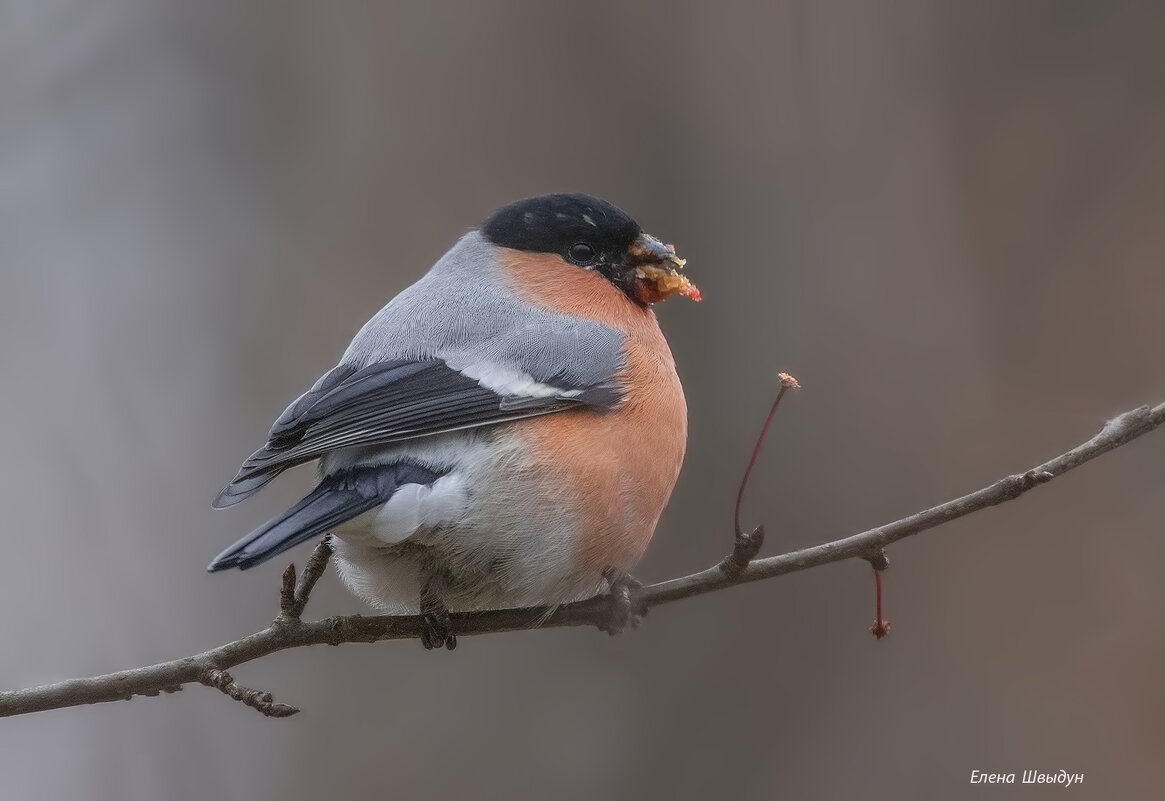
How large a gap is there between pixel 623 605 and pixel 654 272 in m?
1.26

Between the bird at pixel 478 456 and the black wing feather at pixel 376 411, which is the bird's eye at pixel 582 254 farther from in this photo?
the black wing feather at pixel 376 411

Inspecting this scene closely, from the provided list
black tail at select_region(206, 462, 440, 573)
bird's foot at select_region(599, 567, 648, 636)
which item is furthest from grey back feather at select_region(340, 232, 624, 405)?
bird's foot at select_region(599, 567, 648, 636)

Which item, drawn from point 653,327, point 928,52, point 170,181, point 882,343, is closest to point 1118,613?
point 882,343

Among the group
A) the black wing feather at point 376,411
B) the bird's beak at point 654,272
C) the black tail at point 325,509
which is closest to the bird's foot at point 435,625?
the black tail at point 325,509

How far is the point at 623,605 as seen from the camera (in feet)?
8.91

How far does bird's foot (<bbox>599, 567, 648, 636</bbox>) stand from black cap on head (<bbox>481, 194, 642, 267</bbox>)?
3.92 ft

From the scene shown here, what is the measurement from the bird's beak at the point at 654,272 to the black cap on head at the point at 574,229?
0.04m

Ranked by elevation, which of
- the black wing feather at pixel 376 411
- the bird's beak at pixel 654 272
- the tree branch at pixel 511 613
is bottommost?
the tree branch at pixel 511 613

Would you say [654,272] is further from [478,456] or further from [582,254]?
[478,456]

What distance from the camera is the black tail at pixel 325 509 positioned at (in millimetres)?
2293

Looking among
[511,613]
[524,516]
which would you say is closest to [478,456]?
[524,516]

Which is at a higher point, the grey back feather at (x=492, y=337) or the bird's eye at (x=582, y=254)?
the bird's eye at (x=582, y=254)

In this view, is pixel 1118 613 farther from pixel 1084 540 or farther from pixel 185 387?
pixel 185 387

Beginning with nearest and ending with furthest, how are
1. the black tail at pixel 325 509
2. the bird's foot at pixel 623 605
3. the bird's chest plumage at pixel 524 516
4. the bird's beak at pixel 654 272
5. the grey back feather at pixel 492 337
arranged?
the black tail at pixel 325 509 < the bird's foot at pixel 623 605 < the bird's chest plumage at pixel 524 516 < the grey back feather at pixel 492 337 < the bird's beak at pixel 654 272
